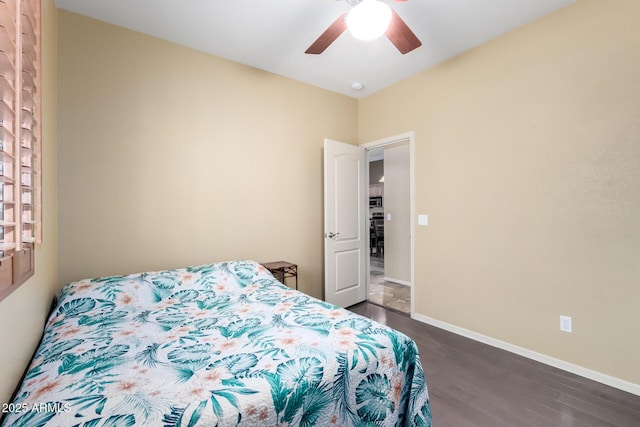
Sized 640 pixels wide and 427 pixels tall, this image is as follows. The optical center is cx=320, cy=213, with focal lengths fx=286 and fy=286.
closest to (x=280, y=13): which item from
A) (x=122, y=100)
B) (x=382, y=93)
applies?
(x=122, y=100)

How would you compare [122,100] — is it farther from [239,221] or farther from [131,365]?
[131,365]

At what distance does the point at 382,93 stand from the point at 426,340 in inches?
113

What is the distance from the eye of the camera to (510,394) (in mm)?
1909

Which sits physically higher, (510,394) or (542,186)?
(542,186)

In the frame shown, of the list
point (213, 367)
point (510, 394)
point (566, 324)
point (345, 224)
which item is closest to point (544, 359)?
point (566, 324)

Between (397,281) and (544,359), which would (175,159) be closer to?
(544,359)

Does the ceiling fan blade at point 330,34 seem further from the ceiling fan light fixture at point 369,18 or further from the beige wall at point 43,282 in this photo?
the beige wall at point 43,282

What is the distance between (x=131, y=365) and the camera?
3.96 ft

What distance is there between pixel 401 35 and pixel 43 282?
2.70 metres

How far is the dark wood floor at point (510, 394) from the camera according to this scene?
1.69 metres

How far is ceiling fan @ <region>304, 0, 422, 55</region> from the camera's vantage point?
5.41 feet

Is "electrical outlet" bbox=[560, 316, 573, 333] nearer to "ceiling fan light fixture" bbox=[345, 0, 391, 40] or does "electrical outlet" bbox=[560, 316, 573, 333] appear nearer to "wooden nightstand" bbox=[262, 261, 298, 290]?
"wooden nightstand" bbox=[262, 261, 298, 290]

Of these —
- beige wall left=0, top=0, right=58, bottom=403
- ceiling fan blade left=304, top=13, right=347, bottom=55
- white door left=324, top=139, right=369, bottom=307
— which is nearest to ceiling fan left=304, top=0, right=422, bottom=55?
ceiling fan blade left=304, top=13, right=347, bottom=55

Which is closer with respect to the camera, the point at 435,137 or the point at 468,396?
the point at 468,396
